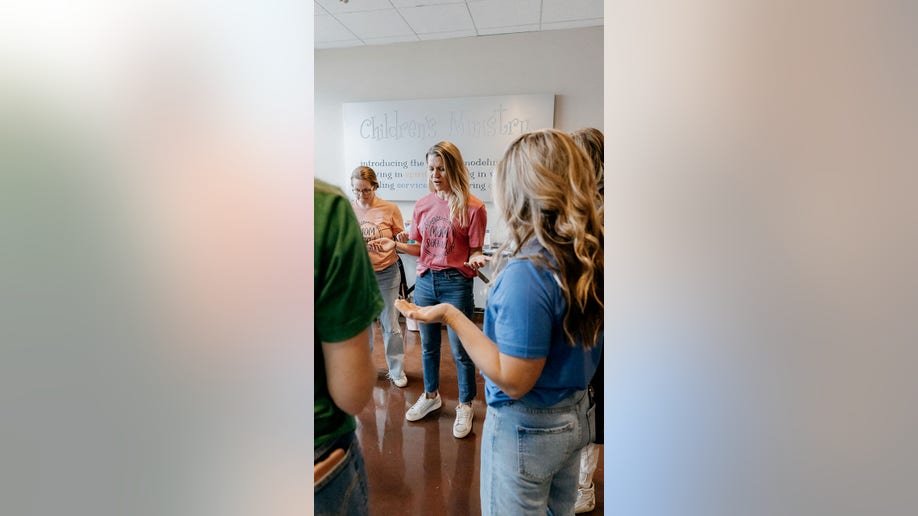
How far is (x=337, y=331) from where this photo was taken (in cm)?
47

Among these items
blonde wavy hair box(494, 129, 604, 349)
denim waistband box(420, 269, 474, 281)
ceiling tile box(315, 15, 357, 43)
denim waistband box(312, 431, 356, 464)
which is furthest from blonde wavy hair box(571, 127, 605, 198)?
denim waistband box(312, 431, 356, 464)

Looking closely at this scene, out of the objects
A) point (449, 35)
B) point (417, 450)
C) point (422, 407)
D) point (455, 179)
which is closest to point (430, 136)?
point (455, 179)

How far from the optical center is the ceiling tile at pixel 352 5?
0.49 meters

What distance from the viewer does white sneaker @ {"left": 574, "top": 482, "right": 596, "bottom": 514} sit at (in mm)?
642

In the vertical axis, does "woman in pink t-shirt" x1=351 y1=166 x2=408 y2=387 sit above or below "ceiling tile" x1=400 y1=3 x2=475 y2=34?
below

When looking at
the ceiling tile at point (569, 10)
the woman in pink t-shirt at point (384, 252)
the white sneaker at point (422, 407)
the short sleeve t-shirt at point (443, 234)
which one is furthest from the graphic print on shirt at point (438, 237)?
the ceiling tile at point (569, 10)

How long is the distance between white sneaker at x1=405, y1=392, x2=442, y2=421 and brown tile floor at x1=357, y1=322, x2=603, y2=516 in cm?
1

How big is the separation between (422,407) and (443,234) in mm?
273

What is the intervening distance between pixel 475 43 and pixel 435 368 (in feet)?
1.60

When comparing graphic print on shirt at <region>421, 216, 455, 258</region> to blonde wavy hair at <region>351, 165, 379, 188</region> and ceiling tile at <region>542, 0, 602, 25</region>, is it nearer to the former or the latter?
blonde wavy hair at <region>351, 165, 379, 188</region>
